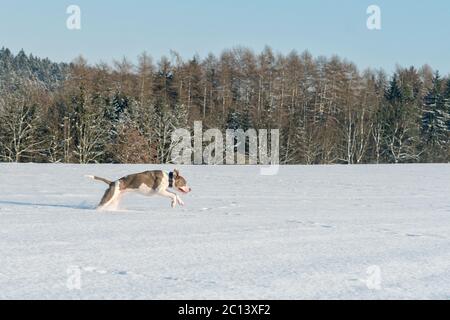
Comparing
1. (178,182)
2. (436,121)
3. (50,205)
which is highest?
(436,121)

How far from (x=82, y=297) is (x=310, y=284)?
1.41 metres

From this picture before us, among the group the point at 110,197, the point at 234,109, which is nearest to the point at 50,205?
the point at 110,197

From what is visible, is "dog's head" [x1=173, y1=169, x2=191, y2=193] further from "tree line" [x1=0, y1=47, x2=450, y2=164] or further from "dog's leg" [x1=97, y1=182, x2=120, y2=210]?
"tree line" [x1=0, y1=47, x2=450, y2=164]

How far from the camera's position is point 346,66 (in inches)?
2419

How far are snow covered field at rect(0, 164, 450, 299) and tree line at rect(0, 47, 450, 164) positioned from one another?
3260 cm

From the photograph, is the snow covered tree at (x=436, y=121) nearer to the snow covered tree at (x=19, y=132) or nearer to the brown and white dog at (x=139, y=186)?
the snow covered tree at (x=19, y=132)

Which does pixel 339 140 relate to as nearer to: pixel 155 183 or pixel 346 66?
pixel 346 66

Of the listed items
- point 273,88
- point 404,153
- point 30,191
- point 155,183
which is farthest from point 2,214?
point 273,88

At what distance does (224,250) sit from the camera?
479cm

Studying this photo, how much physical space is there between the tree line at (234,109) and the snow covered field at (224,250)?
32.6m

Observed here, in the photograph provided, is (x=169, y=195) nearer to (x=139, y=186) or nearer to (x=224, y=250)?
(x=139, y=186)

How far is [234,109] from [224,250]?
159ft

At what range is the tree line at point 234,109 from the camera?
4256 centimetres

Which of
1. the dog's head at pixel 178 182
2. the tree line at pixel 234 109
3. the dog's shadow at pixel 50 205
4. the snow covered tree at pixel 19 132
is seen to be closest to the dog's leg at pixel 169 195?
the dog's head at pixel 178 182
